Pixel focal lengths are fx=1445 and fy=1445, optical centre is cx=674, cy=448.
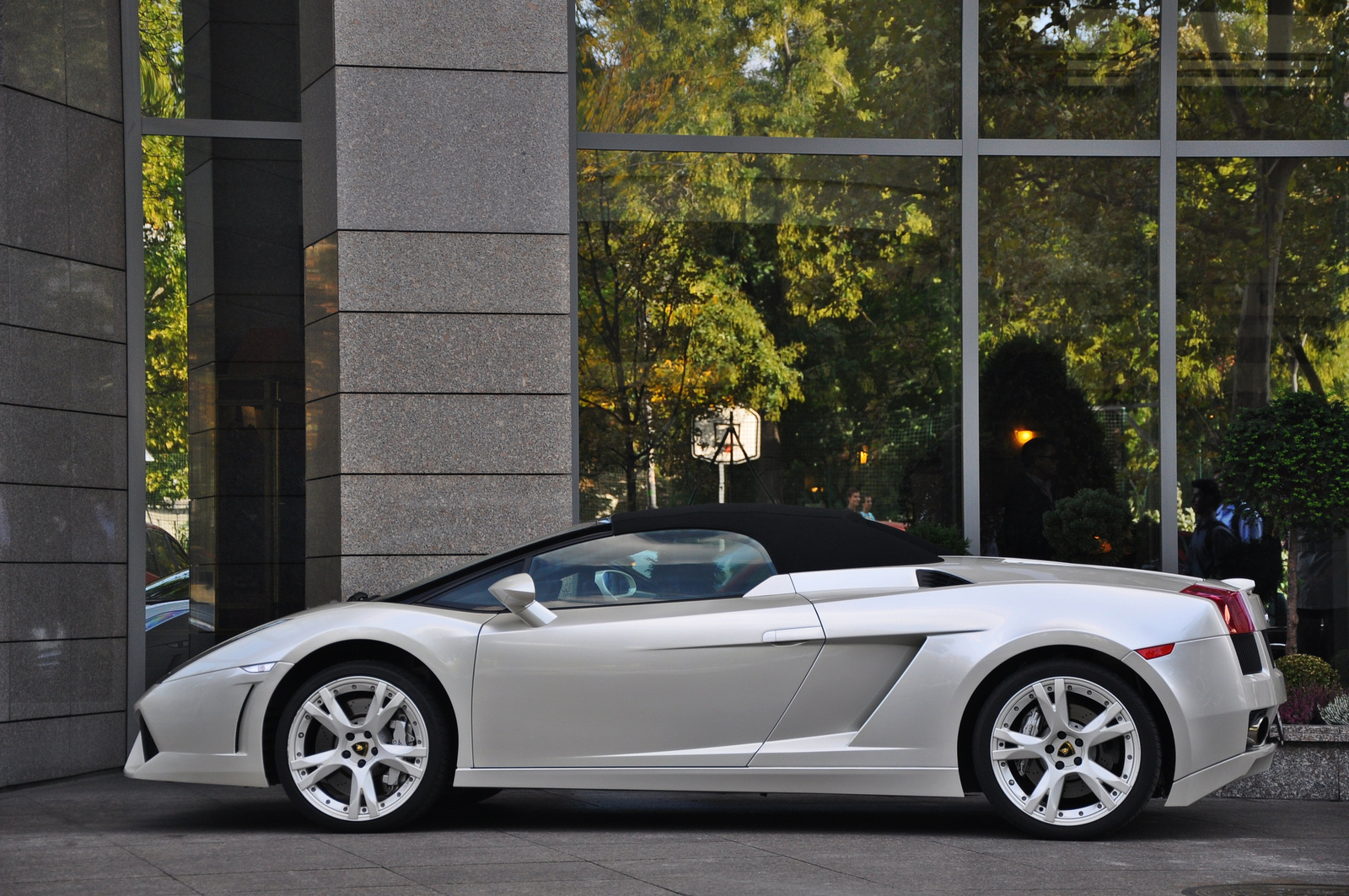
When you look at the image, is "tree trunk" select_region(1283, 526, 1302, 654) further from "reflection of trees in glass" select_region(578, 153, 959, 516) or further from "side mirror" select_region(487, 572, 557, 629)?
"side mirror" select_region(487, 572, 557, 629)

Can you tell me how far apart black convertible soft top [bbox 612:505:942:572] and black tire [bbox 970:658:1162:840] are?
0.70 meters

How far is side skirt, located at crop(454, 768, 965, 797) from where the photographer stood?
556 centimetres

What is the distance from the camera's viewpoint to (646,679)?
562 cm

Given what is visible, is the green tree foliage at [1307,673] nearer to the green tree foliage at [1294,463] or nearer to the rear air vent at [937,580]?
the green tree foliage at [1294,463]

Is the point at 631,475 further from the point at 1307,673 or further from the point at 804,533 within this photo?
the point at 1307,673

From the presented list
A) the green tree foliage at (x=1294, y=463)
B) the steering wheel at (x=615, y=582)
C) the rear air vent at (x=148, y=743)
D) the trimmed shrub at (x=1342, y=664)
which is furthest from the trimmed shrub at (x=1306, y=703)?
the rear air vent at (x=148, y=743)

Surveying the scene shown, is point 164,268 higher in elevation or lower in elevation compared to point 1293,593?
higher

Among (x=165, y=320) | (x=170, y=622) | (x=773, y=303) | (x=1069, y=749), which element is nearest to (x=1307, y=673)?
(x=1069, y=749)

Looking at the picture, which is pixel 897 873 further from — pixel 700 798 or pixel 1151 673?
pixel 700 798

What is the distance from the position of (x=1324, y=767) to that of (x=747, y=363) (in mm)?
4022

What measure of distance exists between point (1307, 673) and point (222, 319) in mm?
6586

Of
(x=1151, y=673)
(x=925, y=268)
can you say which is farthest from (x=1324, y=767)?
(x=925, y=268)

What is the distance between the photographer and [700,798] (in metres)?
6.88

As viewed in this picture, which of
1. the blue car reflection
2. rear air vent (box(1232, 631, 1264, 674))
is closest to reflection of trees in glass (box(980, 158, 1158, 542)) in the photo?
rear air vent (box(1232, 631, 1264, 674))
